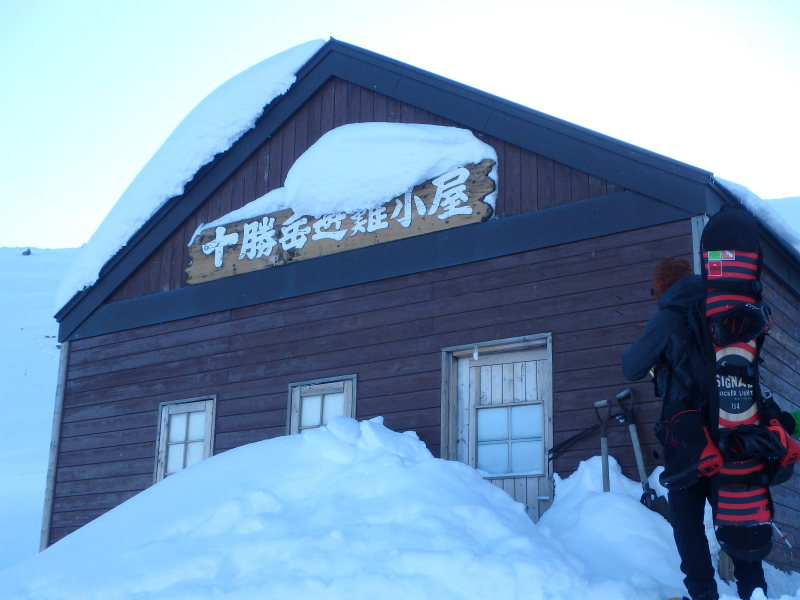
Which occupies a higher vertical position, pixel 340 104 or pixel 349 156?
pixel 340 104

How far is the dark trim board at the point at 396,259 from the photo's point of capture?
7914 mm

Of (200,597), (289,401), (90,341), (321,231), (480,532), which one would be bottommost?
(200,597)

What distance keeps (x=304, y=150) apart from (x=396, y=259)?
83.8 inches

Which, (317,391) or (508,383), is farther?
(317,391)

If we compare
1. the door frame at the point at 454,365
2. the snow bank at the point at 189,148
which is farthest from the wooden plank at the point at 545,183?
the snow bank at the point at 189,148

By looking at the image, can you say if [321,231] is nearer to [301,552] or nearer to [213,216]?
[213,216]

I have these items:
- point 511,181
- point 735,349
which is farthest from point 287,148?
point 735,349

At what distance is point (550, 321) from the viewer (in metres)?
8.07

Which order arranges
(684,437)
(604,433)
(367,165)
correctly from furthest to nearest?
(367,165), (604,433), (684,437)

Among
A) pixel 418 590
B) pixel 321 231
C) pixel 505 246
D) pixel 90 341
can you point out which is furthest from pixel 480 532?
pixel 90 341

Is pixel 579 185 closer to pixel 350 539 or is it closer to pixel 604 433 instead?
pixel 604 433

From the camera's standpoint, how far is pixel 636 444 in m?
6.95

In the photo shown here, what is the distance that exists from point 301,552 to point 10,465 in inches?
1083

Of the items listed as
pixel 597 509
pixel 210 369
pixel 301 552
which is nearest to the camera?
pixel 301 552
